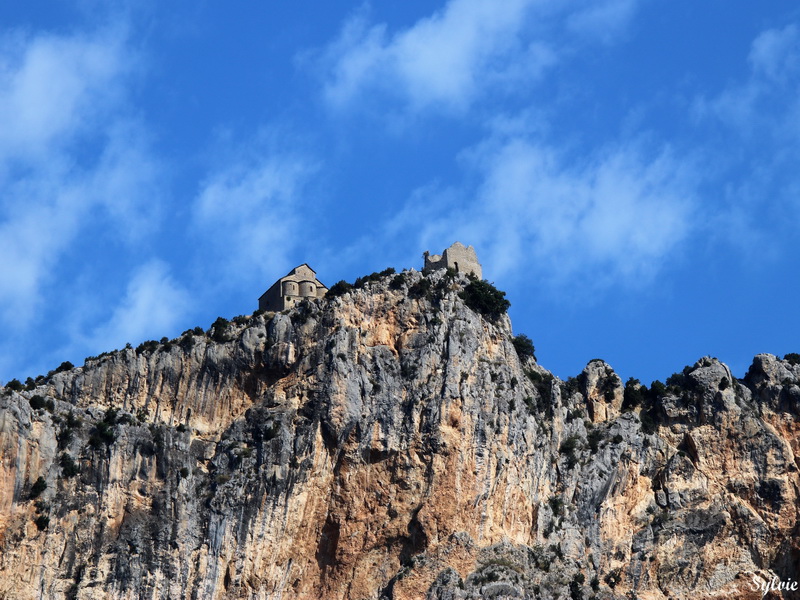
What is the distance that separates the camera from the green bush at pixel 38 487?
265 feet

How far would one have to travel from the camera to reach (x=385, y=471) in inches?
3366

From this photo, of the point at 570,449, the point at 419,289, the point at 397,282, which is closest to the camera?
the point at 570,449

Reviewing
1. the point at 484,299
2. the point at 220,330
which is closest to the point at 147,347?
the point at 220,330

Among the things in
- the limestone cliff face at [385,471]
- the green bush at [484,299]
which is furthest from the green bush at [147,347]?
the green bush at [484,299]

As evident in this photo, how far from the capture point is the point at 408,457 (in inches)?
3371

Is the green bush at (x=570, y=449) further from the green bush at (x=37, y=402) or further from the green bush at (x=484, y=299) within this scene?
the green bush at (x=37, y=402)

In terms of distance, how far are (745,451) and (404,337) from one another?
832 inches

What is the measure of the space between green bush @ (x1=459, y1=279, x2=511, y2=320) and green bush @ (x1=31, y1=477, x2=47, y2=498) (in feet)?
89.2

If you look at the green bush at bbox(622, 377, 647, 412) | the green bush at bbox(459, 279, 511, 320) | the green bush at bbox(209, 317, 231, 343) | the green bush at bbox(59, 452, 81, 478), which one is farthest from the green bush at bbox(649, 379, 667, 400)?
the green bush at bbox(59, 452, 81, 478)

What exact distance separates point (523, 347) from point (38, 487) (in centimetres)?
3153

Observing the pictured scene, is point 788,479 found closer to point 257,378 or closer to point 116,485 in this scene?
point 257,378

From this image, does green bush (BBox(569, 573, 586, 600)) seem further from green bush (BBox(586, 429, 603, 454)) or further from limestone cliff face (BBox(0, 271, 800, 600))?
green bush (BBox(586, 429, 603, 454))

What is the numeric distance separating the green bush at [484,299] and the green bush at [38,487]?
2719cm

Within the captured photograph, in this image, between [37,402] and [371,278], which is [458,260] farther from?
[37,402]
